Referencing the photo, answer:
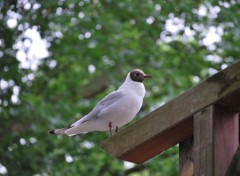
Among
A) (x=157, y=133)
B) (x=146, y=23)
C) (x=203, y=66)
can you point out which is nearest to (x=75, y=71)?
(x=146, y=23)

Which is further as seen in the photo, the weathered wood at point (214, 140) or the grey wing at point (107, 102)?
the grey wing at point (107, 102)

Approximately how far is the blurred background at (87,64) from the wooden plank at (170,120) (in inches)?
153

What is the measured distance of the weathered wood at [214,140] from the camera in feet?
8.84

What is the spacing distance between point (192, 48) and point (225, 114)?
6786 mm

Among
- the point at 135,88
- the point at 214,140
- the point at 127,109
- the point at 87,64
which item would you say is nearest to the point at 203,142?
the point at 214,140

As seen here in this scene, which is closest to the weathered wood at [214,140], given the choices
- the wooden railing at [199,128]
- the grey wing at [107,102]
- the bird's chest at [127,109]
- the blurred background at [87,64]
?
the wooden railing at [199,128]

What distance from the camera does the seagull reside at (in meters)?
4.13

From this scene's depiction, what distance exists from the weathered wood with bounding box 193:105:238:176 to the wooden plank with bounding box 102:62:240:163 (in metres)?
0.05

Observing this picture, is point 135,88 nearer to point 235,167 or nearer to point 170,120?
point 170,120

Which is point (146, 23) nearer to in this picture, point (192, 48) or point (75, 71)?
point (192, 48)

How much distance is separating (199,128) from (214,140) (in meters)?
0.12

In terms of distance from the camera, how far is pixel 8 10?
713 centimetres

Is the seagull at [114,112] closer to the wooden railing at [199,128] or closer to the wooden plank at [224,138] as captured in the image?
the wooden railing at [199,128]

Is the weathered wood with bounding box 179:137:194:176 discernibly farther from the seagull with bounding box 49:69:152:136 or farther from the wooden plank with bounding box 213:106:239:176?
the seagull with bounding box 49:69:152:136
